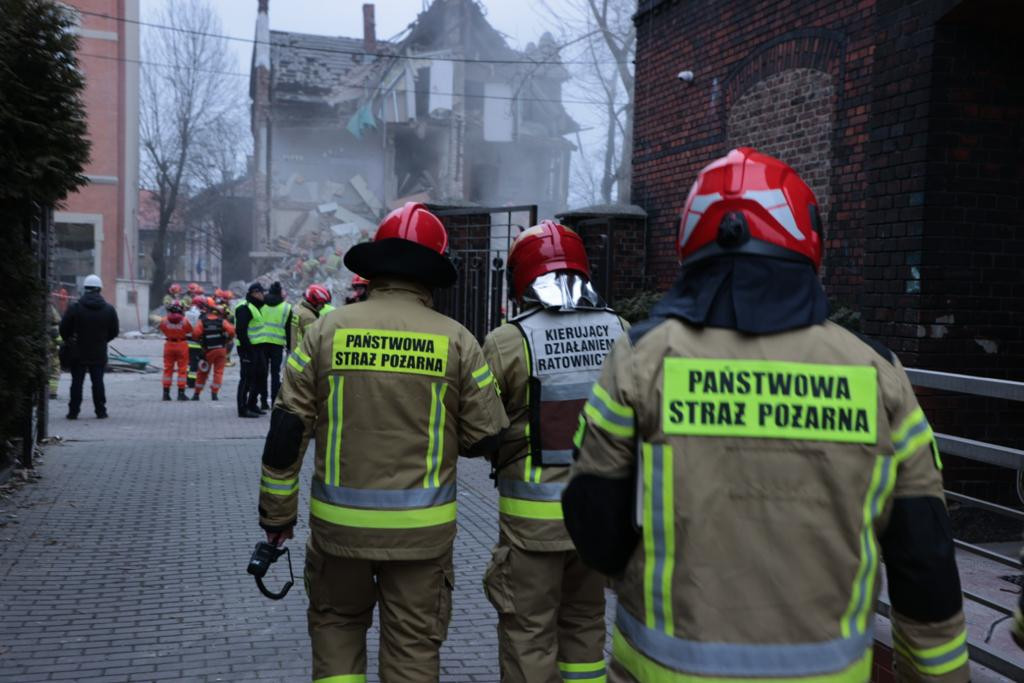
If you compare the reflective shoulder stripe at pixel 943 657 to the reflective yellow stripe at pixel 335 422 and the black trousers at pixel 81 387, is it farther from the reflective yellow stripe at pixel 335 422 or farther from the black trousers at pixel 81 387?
the black trousers at pixel 81 387

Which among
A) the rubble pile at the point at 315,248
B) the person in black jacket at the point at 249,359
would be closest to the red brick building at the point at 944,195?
the person in black jacket at the point at 249,359

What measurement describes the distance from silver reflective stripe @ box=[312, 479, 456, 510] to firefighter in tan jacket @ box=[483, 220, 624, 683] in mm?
387

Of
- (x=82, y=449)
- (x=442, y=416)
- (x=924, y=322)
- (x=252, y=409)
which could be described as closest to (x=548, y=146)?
(x=252, y=409)

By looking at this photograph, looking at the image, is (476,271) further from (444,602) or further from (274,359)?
(444,602)

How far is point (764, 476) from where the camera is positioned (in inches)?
77.0

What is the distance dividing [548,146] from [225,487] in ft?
130

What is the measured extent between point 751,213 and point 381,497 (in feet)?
6.41

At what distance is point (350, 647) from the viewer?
3.53 m

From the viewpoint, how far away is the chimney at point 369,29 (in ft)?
156

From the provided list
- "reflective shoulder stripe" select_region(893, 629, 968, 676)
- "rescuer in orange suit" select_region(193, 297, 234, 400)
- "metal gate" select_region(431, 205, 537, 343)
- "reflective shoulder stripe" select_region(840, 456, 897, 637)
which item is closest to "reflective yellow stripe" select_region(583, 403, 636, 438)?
"reflective shoulder stripe" select_region(840, 456, 897, 637)

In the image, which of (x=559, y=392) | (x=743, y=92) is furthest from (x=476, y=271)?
(x=559, y=392)

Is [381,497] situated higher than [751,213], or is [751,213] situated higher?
[751,213]

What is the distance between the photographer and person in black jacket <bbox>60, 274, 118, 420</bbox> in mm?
13406

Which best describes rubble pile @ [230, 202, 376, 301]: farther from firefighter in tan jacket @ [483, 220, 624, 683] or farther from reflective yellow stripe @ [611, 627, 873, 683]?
reflective yellow stripe @ [611, 627, 873, 683]
